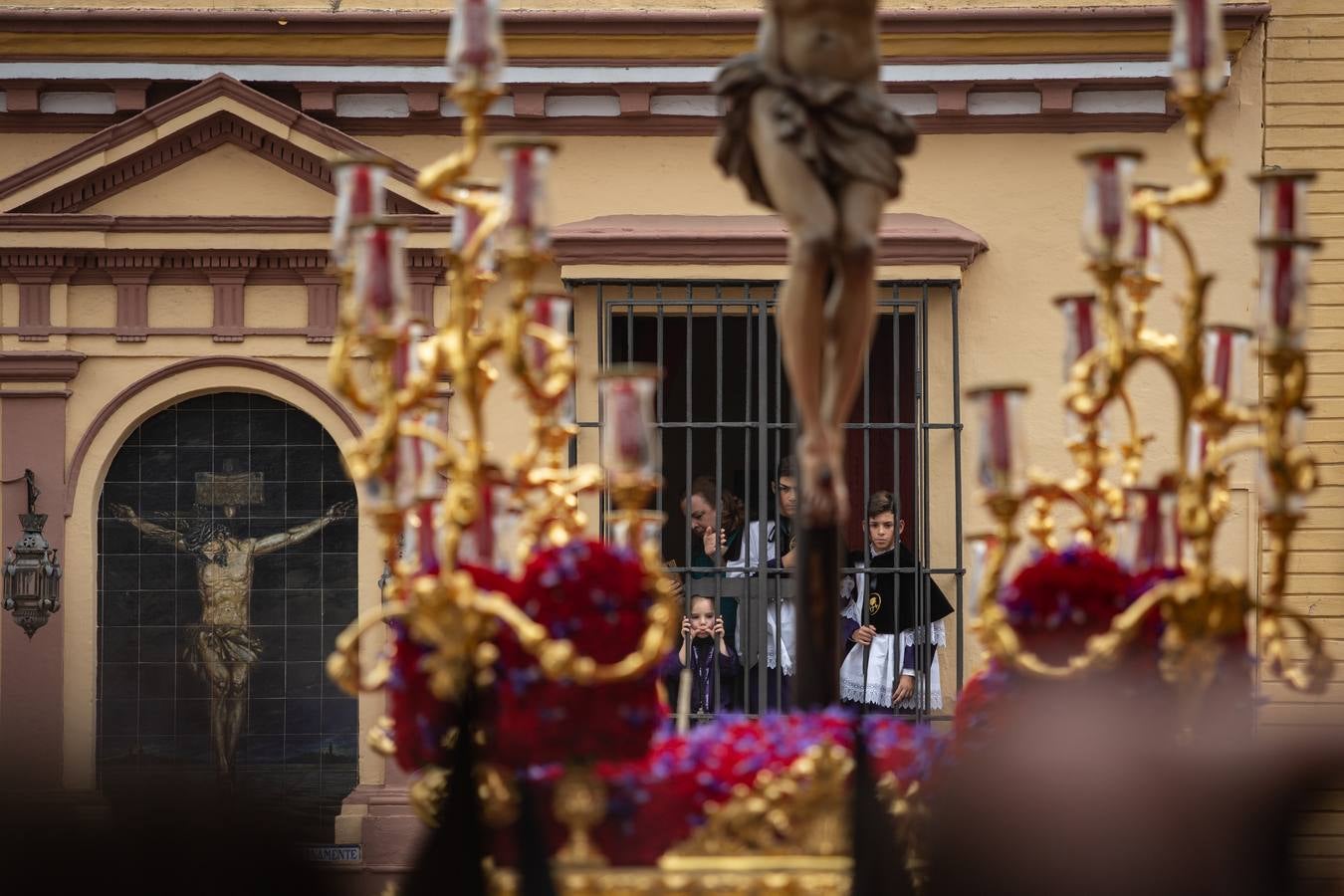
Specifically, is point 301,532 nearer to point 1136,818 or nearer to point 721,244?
point 721,244

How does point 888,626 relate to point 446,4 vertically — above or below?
below

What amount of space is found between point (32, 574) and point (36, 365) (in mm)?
1069

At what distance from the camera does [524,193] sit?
522 centimetres

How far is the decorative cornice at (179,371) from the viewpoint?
1165cm

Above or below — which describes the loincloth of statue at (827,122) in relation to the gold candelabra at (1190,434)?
above

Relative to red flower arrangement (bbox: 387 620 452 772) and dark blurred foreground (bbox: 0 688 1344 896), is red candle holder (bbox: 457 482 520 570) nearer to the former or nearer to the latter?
red flower arrangement (bbox: 387 620 452 772)

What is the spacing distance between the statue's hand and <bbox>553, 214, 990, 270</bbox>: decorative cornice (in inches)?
67.6

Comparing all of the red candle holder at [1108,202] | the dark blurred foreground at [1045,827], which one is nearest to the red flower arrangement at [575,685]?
the dark blurred foreground at [1045,827]

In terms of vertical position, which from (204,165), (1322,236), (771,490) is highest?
(204,165)

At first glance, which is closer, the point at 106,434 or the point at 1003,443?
the point at 1003,443

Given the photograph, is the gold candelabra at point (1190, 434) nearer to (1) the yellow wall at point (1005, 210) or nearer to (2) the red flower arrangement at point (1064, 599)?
(2) the red flower arrangement at point (1064, 599)

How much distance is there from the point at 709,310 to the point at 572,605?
690 centimetres

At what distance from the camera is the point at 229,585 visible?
11.9 m

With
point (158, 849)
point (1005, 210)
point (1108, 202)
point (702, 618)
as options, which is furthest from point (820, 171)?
point (1005, 210)
